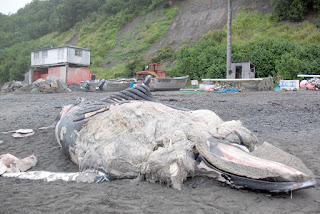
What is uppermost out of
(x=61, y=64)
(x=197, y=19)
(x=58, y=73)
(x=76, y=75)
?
(x=197, y=19)

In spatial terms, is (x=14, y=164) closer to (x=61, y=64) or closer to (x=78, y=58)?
(x=61, y=64)

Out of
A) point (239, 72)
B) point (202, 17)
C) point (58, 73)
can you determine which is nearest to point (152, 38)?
point (202, 17)

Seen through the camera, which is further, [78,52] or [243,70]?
[78,52]

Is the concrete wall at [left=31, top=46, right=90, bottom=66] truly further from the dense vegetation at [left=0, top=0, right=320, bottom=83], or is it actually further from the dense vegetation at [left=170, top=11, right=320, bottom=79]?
the dense vegetation at [left=170, top=11, right=320, bottom=79]

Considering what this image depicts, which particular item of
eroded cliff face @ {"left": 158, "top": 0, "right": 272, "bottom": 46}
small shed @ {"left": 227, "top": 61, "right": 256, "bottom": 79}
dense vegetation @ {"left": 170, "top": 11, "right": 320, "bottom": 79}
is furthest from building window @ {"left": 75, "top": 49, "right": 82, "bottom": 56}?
small shed @ {"left": 227, "top": 61, "right": 256, "bottom": 79}

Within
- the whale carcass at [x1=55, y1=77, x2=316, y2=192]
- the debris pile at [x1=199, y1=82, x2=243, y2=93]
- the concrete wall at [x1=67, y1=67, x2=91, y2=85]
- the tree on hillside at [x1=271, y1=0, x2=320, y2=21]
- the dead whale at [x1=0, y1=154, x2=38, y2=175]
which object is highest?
the tree on hillside at [x1=271, y1=0, x2=320, y2=21]

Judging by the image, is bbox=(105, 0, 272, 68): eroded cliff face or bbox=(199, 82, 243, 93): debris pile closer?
bbox=(199, 82, 243, 93): debris pile

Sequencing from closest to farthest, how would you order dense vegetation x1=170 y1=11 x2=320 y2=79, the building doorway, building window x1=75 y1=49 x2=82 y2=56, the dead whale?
the dead whale
dense vegetation x1=170 y1=11 x2=320 y2=79
the building doorway
building window x1=75 y1=49 x2=82 y2=56

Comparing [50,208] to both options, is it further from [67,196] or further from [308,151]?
[308,151]

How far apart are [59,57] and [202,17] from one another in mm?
19070

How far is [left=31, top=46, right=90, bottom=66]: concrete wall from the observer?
86.7 ft

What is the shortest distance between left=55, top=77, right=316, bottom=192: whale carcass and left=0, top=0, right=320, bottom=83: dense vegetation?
18069mm

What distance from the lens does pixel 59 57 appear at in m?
26.8

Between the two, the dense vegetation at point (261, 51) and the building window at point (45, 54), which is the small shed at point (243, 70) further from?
the building window at point (45, 54)
